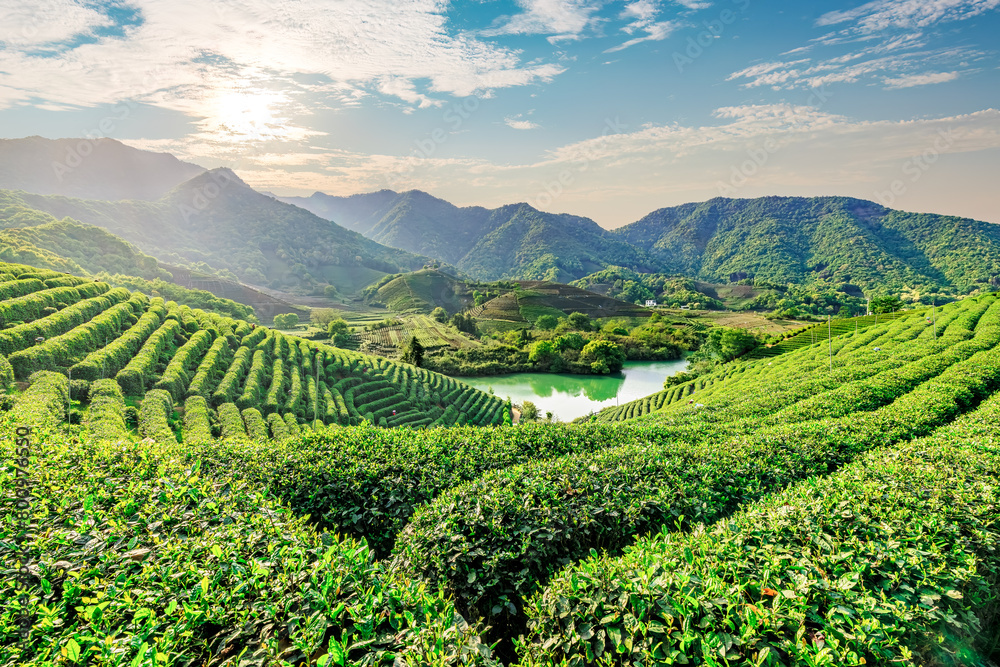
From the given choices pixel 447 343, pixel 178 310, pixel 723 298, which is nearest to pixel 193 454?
pixel 178 310

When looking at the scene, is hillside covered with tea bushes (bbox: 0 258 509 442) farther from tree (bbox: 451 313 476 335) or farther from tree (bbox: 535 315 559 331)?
tree (bbox: 535 315 559 331)

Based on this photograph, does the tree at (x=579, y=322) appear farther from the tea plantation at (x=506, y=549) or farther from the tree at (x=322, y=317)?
the tea plantation at (x=506, y=549)

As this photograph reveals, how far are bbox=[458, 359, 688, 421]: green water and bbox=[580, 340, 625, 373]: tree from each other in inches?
63.8

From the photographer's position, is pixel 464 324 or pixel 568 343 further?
pixel 464 324

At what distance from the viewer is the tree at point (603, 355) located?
225 feet

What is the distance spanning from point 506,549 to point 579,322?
95864 millimetres

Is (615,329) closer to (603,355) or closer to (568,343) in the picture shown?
(568,343)

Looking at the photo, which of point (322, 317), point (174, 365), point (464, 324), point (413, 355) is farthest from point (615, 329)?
point (174, 365)

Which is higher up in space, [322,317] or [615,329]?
[615,329]

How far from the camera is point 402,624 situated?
113 inches

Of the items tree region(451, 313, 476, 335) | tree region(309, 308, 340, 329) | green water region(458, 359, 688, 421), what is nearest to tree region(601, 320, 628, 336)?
green water region(458, 359, 688, 421)

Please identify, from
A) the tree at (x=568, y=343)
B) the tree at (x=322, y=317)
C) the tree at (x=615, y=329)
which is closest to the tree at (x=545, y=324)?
the tree at (x=615, y=329)

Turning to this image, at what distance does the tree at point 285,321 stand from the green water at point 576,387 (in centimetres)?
5946

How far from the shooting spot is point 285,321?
103562 millimetres
